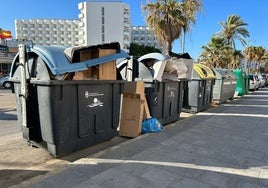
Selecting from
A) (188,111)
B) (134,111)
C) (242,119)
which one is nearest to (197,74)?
(188,111)

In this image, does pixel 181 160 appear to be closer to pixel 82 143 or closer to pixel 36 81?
pixel 82 143

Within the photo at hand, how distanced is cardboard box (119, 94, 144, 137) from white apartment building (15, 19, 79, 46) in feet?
413

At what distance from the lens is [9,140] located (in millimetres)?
5203

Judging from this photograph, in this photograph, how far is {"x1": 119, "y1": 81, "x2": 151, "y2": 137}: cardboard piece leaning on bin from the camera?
551 centimetres

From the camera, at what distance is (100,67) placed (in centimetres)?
457

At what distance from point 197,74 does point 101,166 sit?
6.34 m

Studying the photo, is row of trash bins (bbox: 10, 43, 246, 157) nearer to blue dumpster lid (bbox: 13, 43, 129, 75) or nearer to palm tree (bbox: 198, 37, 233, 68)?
blue dumpster lid (bbox: 13, 43, 129, 75)


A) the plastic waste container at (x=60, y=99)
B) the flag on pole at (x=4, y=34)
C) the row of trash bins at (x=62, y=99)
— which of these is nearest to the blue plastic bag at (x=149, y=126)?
the row of trash bins at (x=62, y=99)

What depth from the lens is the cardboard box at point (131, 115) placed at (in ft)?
18.1

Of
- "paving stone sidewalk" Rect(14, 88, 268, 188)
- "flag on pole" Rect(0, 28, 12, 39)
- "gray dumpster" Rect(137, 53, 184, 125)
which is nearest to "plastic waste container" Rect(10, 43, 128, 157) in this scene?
"paving stone sidewalk" Rect(14, 88, 268, 188)

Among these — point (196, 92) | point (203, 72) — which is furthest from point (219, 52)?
point (196, 92)

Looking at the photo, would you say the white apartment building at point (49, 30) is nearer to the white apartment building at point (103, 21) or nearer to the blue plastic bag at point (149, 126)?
the white apartment building at point (103, 21)

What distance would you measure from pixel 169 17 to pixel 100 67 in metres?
11.1

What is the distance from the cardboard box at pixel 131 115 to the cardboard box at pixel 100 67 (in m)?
0.95
